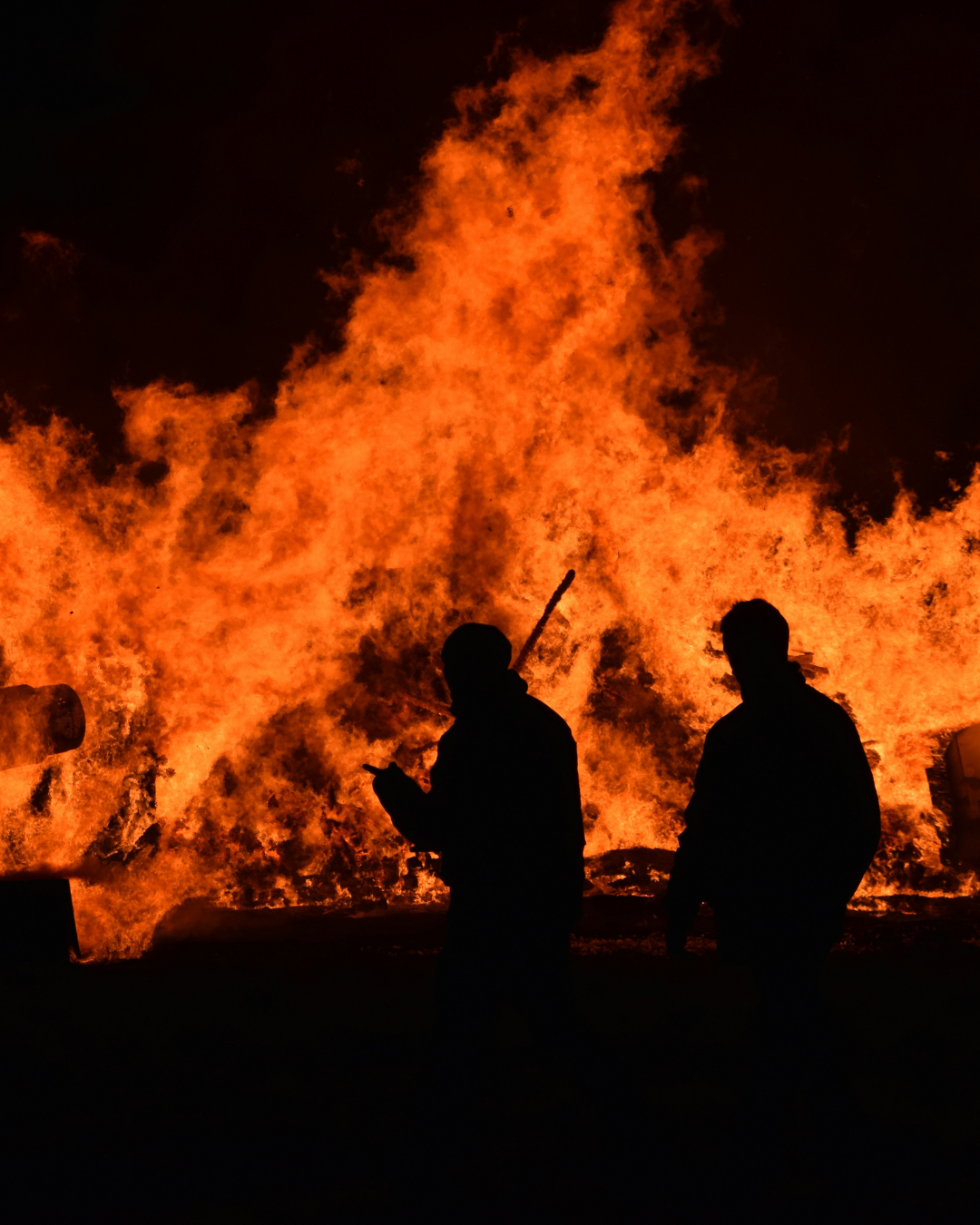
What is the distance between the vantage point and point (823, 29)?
259 inches

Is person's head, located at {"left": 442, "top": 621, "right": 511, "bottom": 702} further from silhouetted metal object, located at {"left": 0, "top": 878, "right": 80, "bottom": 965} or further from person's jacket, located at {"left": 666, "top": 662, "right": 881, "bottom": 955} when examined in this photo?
silhouetted metal object, located at {"left": 0, "top": 878, "right": 80, "bottom": 965}

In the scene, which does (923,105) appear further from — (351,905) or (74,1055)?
(74,1055)

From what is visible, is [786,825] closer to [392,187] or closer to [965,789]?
[965,789]

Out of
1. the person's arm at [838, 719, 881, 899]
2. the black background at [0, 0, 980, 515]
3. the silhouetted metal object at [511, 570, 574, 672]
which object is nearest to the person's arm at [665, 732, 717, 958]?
the person's arm at [838, 719, 881, 899]

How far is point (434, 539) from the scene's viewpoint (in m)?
6.58

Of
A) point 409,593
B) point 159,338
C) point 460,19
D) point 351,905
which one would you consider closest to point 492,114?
point 460,19

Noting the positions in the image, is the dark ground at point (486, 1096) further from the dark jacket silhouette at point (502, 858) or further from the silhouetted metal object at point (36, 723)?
the silhouetted metal object at point (36, 723)

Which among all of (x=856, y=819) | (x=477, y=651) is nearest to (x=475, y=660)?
(x=477, y=651)

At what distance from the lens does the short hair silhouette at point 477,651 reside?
2.94 meters

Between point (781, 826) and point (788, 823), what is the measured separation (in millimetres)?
21

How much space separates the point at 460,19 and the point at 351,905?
22.1 ft

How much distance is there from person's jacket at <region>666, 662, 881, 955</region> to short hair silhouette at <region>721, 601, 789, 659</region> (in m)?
0.11

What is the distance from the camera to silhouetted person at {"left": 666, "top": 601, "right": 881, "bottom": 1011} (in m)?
2.65

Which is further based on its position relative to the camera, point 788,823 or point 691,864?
point 691,864
